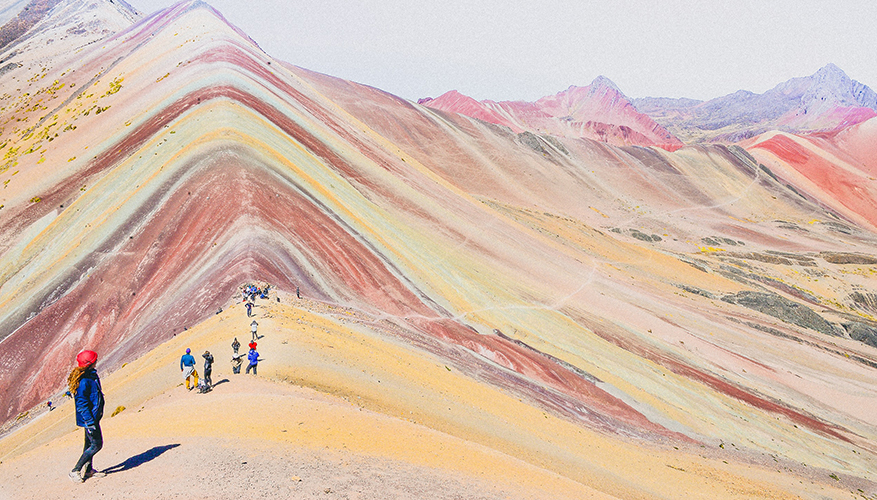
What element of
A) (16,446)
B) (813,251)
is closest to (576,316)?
(16,446)

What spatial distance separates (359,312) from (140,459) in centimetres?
1498

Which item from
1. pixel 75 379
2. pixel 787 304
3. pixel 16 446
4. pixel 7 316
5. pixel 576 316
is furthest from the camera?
pixel 787 304

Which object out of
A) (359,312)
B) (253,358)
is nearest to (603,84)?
(359,312)

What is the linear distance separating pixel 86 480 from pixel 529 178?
8273 centimetres

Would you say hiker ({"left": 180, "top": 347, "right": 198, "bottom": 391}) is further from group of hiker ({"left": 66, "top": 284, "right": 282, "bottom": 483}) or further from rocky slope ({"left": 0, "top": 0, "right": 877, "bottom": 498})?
group of hiker ({"left": 66, "top": 284, "right": 282, "bottom": 483})

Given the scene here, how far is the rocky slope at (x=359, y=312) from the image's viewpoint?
1348 cm

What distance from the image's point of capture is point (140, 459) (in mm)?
8641

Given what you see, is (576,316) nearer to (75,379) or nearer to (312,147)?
(312,147)

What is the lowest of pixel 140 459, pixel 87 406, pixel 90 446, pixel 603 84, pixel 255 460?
pixel 255 460

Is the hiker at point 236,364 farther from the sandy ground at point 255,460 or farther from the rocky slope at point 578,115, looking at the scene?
the rocky slope at point 578,115

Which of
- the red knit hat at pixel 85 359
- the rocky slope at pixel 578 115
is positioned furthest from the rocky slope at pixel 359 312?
the rocky slope at pixel 578 115

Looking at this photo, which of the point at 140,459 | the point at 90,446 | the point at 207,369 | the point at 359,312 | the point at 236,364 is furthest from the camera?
the point at 359,312

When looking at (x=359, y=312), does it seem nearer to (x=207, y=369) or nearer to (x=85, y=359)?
(x=207, y=369)

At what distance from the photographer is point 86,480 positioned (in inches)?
313
